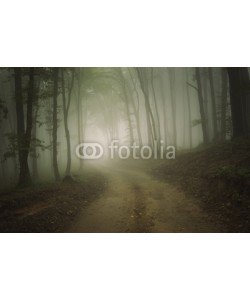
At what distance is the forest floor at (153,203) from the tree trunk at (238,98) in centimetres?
148

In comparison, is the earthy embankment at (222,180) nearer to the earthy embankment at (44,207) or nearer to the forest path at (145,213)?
the forest path at (145,213)

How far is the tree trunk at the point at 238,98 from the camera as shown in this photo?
13.2 meters

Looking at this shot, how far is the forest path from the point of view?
735 cm

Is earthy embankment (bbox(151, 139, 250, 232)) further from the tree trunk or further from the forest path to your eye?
the tree trunk

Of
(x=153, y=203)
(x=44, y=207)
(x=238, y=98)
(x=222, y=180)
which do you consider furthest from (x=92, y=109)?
(x=222, y=180)

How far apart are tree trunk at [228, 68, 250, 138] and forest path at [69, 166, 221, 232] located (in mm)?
5247

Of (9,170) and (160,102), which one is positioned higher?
(160,102)

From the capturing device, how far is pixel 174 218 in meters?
7.85

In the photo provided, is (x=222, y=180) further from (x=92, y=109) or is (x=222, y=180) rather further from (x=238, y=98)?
(x=92, y=109)

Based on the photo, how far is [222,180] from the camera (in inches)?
345

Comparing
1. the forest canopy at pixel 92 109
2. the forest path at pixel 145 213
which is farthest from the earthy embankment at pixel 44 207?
the forest canopy at pixel 92 109
